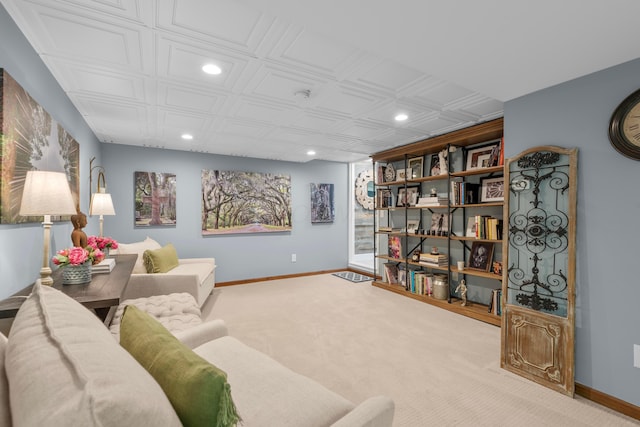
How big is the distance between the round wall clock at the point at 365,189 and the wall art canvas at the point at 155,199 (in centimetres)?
353

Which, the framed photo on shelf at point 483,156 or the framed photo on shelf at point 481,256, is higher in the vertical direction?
the framed photo on shelf at point 483,156

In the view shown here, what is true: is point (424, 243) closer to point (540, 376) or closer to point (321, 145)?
point (321, 145)

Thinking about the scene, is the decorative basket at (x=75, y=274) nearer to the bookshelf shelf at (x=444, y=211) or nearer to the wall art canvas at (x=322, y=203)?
the bookshelf shelf at (x=444, y=211)

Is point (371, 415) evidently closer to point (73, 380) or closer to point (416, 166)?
point (73, 380)

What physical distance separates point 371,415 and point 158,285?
9.08 ft

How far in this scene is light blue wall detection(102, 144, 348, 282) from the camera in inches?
175

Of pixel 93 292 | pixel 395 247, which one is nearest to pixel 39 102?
pixel 93 292

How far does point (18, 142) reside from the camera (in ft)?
5.32

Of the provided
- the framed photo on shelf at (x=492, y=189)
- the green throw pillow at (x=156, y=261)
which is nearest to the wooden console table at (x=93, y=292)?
the green throw pillow at (x=156, y=261)

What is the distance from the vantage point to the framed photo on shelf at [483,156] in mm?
3457

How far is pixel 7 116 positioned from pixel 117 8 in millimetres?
785

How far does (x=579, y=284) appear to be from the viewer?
206 centimetres

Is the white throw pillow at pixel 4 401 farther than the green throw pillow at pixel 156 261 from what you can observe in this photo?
No

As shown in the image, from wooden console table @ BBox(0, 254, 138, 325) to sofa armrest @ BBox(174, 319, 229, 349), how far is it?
1.35ft
